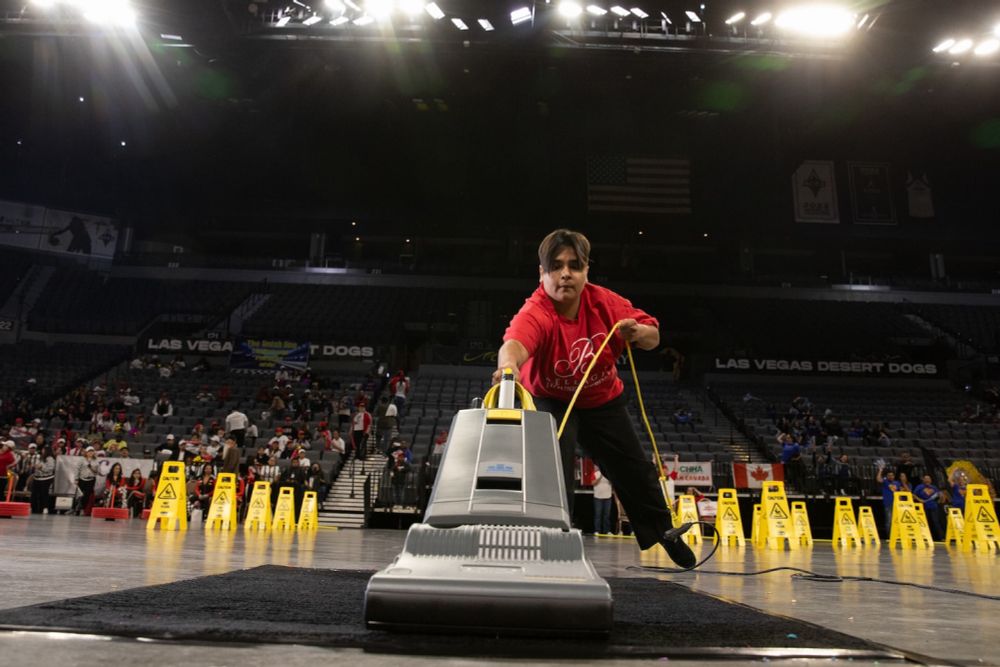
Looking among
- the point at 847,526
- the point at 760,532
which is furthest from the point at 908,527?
the point at 760,532

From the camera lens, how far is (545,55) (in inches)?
605

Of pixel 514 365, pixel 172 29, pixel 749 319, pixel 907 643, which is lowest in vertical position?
pixel 907 643

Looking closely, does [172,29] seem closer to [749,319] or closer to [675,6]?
[675,6]

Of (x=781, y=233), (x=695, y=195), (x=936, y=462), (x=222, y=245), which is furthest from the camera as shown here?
(x=222, y=245)

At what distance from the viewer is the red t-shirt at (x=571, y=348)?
3.36 meters

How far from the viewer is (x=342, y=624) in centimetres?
191

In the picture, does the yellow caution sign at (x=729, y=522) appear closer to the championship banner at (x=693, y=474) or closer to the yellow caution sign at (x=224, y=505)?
the championship banner at (x=693, y=474)

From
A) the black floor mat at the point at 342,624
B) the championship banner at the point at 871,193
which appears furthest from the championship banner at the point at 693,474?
the championship banner at the point at 871,193

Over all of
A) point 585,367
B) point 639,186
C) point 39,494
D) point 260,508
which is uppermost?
point 639,186

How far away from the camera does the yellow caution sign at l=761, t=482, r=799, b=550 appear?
32.9 feet

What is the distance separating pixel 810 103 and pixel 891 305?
48.2 ft

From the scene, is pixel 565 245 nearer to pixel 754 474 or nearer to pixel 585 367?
pixel 585 367

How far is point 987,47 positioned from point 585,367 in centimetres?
1667

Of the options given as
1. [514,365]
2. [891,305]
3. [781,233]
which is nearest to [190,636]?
[514,365]
